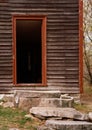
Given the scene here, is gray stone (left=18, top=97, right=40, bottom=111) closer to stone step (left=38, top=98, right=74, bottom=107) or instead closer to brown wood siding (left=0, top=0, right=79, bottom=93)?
stone step (left=38, top=98, right=74, bottom=107)

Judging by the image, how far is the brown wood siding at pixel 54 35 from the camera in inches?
599

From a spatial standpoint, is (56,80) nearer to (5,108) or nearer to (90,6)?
(5,108)

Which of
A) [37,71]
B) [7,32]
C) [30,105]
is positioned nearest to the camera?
[30,105]

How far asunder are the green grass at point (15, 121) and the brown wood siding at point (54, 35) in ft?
9.75

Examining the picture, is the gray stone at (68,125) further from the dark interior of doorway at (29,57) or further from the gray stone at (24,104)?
the dark interior of doorway at (29,57)

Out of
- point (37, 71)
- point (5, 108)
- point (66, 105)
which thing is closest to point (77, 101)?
point (66, 105)

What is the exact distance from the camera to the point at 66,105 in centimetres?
1327

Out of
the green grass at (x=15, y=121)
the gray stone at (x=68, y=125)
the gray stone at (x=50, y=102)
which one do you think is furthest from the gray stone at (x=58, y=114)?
the gray stone at (x=50, y=102)

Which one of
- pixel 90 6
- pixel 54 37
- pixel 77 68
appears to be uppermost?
pixel 90 6

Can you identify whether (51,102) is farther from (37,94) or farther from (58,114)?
(58,114)

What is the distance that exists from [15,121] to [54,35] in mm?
4925

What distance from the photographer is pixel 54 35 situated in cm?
1527

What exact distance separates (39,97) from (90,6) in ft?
36.2

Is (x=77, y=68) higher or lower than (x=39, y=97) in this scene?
higher
